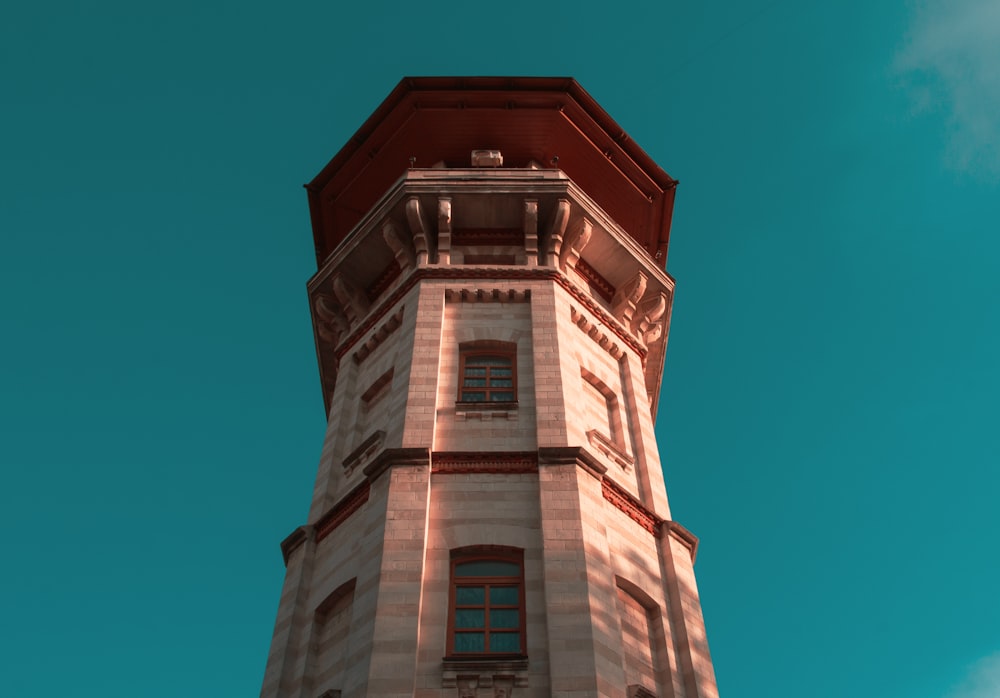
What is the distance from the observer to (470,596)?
1823cm

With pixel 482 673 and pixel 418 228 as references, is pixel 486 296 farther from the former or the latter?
pixel 482 673

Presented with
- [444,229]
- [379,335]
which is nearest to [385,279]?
[444,229]

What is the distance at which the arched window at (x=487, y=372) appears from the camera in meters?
23.0

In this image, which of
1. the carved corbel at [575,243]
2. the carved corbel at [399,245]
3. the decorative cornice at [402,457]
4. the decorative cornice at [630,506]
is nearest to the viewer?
the decorative cornice at [402,457]

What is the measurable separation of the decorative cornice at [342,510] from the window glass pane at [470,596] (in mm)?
3253

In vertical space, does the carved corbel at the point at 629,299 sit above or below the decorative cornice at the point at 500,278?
above

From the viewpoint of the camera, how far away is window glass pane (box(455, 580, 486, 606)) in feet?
59.5

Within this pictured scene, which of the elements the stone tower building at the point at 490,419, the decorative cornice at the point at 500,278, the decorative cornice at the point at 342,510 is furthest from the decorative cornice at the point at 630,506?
the decorative cornice at the point at 500,278

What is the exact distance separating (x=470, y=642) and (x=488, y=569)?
145 centimetres

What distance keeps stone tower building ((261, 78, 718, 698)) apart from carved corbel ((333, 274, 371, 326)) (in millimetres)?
58

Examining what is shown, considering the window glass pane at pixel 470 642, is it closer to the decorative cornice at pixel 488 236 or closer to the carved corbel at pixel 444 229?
the carved corbel at pixel 444 229

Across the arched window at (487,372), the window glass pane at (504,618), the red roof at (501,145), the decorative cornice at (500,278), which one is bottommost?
the window glass pane at (504,618)

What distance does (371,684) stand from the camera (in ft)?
53.1

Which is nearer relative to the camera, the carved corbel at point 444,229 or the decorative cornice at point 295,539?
the decorative cornice at point 295,539
